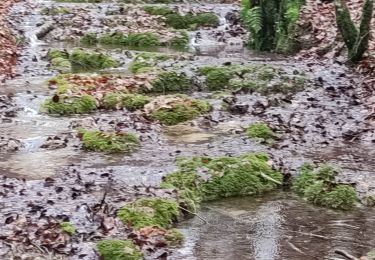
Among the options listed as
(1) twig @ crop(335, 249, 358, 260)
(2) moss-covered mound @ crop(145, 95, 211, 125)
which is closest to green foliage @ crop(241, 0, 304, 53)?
(2) moss-covered mound @ crop(145, 95, 211, 125)

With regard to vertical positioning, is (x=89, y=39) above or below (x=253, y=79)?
below

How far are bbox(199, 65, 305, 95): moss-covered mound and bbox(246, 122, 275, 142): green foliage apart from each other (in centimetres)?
246

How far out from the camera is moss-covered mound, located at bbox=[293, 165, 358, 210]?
260 inches

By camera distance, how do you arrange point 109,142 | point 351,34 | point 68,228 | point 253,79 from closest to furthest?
point 68,228, point 109,142, point 253,79, point 351,34

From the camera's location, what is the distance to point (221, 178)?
6.97m

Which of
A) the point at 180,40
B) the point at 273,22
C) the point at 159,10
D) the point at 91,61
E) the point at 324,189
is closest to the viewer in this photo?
the point at 324,189

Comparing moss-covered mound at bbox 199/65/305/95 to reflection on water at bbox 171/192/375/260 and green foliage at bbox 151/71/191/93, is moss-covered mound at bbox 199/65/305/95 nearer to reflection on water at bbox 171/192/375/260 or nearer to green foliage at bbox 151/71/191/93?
green foliage at bbox 151/71/191/93

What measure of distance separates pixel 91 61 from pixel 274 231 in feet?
27.5

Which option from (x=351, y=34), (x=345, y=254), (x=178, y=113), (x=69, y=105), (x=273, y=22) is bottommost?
(x=69, y=105)

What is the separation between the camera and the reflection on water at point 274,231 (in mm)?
5469

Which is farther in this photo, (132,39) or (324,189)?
(132,39)

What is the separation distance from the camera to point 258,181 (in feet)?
23.1

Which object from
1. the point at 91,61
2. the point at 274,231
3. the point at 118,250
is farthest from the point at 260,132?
the point at 91,61

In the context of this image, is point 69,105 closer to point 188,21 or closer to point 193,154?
point 193,154
